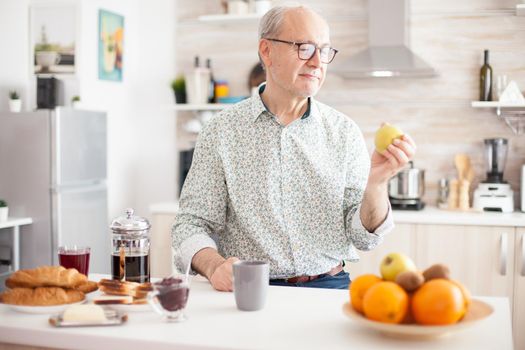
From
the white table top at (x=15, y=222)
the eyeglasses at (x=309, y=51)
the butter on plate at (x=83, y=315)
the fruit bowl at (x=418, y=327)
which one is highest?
the eyeglasses at (x=309, y=51)

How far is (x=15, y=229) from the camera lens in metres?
3.87

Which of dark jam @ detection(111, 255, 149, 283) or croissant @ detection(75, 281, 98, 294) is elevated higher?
dark jam @ detection(111, 255, 149, 283)

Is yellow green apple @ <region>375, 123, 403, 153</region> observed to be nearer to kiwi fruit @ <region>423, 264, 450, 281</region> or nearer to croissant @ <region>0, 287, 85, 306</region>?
kiwi fruit @ <region>423, 264, 450, 281</region>

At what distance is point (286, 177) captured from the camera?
2.22m

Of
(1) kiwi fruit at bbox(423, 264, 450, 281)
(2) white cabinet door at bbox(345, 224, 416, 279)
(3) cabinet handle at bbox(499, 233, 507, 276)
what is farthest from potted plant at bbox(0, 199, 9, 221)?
(1) kiwi fruit at bbox(423, 264, 450, 281)

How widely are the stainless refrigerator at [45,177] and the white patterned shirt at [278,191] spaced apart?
6.24 feet

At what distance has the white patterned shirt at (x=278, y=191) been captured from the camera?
2154 mm

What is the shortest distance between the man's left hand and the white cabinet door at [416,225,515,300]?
78.5 inches

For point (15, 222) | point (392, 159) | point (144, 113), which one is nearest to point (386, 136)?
point (392, 159)

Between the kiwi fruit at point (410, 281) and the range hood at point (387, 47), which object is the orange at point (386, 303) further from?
the range hood at point (387, 47)

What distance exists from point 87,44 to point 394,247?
229cm

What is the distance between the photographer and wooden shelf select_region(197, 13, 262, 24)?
444cm

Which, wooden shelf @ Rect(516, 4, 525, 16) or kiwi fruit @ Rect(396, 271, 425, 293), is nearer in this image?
kiwi fruit @ Rect(396, 271, 425, 293)

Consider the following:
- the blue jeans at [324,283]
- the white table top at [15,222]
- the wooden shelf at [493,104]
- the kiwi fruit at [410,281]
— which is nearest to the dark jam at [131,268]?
the blue jeans at [324,283]
